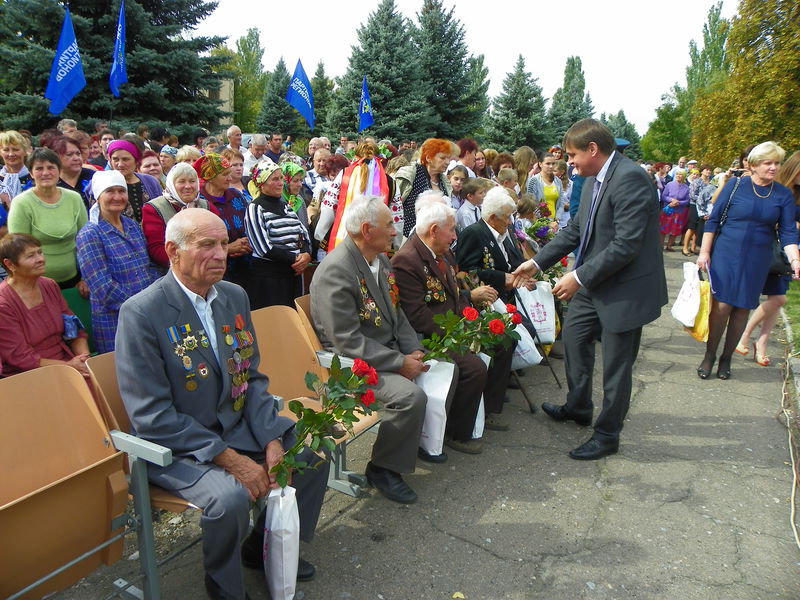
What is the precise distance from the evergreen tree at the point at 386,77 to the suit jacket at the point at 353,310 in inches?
682

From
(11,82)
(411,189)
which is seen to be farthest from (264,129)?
(411,189)

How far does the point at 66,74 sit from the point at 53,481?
7.34 m

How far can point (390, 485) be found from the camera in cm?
342

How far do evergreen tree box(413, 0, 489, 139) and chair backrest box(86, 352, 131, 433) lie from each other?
22.6m

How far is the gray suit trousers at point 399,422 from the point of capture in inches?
131

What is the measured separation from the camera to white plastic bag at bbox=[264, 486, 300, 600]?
2328 millimetres

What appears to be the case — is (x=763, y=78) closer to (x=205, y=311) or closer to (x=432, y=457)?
(x=432, y=457)

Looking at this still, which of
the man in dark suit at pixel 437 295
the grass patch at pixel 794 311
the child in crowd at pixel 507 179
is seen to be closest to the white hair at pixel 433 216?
the man in dark suit at pixel 437 295

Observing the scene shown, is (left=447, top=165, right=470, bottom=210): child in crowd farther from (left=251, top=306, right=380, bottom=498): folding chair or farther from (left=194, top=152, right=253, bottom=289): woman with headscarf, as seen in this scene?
(left=251, top=306, right=380, bottom=498): folding chair

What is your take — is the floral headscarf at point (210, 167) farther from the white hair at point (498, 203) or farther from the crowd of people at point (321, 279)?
the white hair at point (498, 203)

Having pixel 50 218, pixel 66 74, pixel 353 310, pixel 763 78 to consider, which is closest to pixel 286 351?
pixel 353 310

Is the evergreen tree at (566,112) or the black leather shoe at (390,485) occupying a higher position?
the evergreen tree at (566,112)

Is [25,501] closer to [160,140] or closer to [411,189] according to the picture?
[411,189]

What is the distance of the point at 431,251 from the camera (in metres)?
4.14
